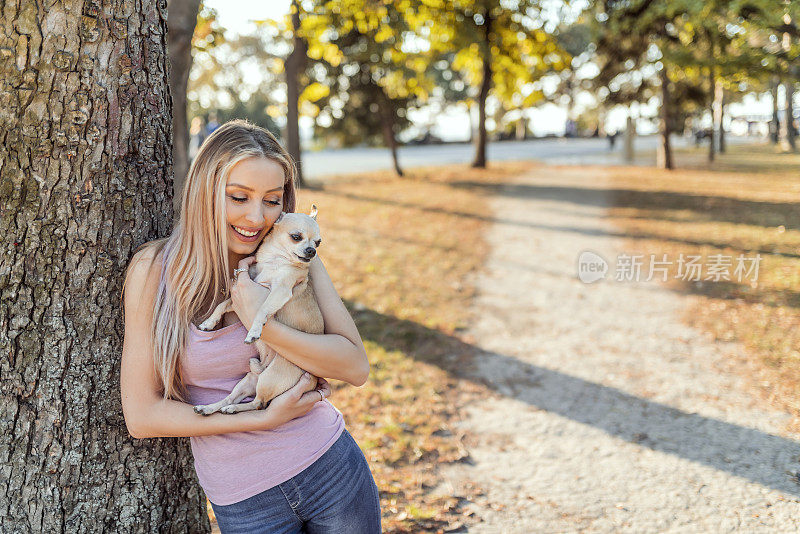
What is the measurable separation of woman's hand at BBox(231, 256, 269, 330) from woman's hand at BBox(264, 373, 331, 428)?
0.25 meters

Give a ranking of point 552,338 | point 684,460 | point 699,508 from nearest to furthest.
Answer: point 699,508, point 684,460, point 552,338

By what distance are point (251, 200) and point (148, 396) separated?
73cm

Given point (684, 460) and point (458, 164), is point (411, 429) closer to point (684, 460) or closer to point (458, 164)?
point (684, 460)

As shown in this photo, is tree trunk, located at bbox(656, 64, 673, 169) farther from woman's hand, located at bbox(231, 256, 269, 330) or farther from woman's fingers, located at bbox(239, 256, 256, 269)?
woman's hand, located at bbox(231, 256, 269, 330)

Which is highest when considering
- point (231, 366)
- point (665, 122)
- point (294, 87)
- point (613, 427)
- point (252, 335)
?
point (294, 87)

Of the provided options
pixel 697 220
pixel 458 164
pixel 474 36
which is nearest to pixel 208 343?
pixel 697 220

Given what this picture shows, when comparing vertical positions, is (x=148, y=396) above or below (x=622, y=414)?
above

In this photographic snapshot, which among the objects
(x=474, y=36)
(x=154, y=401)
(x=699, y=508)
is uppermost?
(x=474, y=36)

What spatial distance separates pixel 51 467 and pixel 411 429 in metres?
2.92

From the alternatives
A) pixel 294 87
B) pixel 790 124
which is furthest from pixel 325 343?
pixel 790 124

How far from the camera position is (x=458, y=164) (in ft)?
82.8

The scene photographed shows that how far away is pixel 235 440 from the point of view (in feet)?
6.90

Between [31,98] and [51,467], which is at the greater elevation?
[31,98]

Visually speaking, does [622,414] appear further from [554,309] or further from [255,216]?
[255,216]
